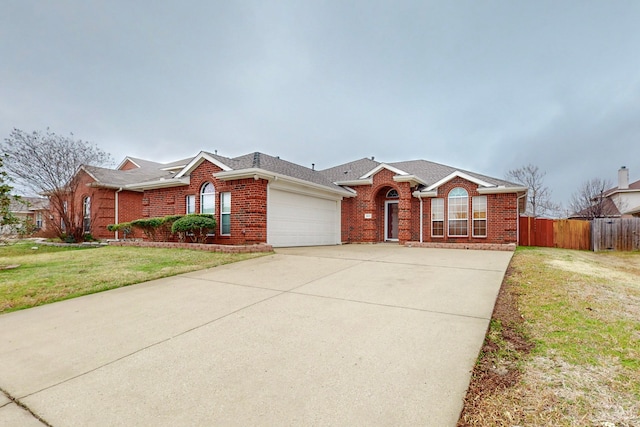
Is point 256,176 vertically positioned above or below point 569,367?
above

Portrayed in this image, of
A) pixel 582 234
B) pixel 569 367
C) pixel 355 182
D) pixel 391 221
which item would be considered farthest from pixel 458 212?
pixel 569 367

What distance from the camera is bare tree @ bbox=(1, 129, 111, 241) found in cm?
1510

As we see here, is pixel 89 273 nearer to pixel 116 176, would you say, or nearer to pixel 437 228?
pixel 437 228

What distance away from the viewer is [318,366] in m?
2.84

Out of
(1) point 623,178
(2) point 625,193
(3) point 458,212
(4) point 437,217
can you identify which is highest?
(1) point 623,178

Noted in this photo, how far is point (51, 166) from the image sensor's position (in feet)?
51.7

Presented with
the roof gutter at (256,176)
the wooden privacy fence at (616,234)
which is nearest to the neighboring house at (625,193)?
the wooden privacy fence at (616,234)

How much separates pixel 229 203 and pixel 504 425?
11767 millimetres

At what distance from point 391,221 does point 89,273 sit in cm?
1456

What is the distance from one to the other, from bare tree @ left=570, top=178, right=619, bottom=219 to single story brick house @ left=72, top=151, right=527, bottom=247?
19631 millimetres

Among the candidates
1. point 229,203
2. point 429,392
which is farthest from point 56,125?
point 429,392

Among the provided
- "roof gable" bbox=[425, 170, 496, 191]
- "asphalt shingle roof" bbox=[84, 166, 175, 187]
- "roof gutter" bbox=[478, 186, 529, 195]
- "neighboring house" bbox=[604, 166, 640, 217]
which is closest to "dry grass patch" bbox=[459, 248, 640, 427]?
"roof gutter" bbox=[478, 186, 529, 195]

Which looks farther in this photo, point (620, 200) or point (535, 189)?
point (535, 189)

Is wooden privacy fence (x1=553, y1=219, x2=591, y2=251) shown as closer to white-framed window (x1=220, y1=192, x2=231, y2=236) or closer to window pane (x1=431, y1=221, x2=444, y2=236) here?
window pane (x1=431, y1=221, x2=444, y2=236)
